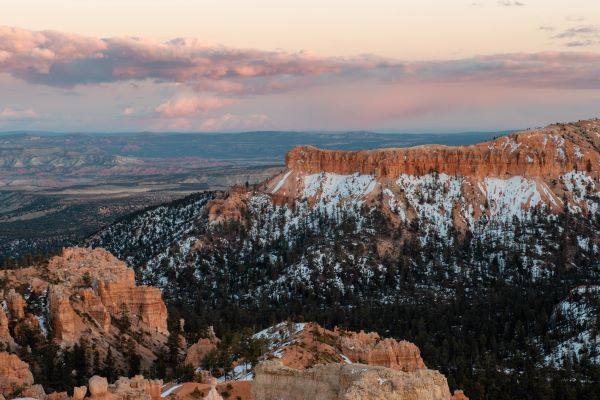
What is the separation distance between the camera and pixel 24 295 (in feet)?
308

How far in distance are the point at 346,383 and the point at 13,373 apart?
1448 inches

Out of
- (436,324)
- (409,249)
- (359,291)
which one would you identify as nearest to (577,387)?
(436,324)

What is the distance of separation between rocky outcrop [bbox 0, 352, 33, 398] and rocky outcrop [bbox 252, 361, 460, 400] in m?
24.4

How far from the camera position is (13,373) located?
7031 centimetres

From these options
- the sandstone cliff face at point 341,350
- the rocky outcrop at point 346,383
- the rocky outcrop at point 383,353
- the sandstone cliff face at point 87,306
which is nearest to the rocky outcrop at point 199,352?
the sandstone cliff face at point 87,306

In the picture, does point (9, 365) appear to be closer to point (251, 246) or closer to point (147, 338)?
point (147, 338)

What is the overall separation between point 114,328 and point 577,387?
185 ft

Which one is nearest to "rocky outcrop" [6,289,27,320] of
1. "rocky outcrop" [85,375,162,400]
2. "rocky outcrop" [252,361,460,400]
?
"rocky outcrop" [85,375,162,400]

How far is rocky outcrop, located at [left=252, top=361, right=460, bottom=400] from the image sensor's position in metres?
43.5

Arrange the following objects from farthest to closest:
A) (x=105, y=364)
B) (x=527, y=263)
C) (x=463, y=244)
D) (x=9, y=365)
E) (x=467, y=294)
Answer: (x=463, y=244), (x=527, y=263), (x=467, y=294), (x=105, y=364), (x=9, y=365)

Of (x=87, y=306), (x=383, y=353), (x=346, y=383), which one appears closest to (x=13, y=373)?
(x=87, y=306)

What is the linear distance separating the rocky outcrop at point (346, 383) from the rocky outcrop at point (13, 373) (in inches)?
960

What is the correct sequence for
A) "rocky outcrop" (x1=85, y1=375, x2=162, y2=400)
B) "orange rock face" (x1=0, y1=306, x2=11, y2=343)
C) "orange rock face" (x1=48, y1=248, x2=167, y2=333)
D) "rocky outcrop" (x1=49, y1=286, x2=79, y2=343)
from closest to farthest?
"rocky outcrop" (x1=85, y1=375, x2=162, y2=400), "orange rock face" (x1=0, y1=306, x2=11, y2=343), "rocky outcrop" (x1=49, y1=286, x2=79, y2=343), "orange rock face" (x1=48, y1=248, x2=167, y2=333)

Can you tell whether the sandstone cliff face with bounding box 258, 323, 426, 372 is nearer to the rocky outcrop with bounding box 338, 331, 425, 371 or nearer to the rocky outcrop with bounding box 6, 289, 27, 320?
the rocky outcrop with bounding box 338, 331, 425, 371
